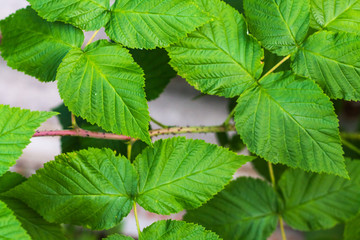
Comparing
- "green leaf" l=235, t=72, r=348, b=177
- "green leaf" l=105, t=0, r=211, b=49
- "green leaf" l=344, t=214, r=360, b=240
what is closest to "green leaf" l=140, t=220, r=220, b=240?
"green leaf" l=235, t=72, r=348, b=177

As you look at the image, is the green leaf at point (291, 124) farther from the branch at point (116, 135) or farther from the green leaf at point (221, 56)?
the branch at point (116, 135)

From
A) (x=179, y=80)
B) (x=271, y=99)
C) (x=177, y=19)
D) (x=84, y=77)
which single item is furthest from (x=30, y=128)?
(x=179, y=80)

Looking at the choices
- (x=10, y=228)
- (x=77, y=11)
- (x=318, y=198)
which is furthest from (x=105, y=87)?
(x=318, y=198)

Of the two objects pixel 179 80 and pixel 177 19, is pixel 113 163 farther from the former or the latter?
pixel 179 80

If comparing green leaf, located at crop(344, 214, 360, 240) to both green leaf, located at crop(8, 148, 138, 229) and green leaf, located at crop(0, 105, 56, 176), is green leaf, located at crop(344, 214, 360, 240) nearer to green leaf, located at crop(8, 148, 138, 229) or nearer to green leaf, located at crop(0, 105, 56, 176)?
green leaf, located at crop(8, 148, 138, 229)

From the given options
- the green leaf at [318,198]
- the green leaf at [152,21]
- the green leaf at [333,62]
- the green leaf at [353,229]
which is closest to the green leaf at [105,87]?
the green leaf at [152,21]

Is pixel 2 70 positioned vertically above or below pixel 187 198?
above
